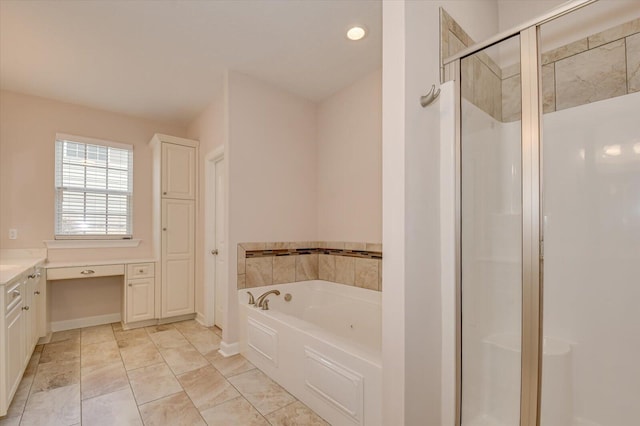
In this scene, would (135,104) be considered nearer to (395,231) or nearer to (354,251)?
(354,251)

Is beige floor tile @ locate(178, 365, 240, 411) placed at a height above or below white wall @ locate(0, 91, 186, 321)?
below

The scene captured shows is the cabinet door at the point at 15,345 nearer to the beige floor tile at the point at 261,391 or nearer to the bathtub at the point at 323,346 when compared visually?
the beige floor tile at the point at 261,391

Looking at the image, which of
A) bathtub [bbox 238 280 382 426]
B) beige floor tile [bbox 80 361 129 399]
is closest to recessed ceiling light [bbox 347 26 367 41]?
bathtub [bbox 238 280 382 426]

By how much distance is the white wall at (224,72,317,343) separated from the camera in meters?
2.91

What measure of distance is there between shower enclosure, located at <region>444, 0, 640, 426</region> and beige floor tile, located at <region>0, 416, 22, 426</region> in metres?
2.51

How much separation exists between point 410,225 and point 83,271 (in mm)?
3569

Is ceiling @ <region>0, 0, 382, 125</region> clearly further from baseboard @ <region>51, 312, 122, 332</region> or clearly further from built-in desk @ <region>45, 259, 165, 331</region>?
baseboard @ <region>51, 312, 122, 332</region>

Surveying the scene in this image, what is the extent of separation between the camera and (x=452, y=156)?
152 cm

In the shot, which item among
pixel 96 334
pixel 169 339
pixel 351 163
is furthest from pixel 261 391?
pixel 96 334

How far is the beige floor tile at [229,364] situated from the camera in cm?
250

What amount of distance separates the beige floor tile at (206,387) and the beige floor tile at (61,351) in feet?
4.10

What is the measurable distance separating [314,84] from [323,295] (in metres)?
2.20

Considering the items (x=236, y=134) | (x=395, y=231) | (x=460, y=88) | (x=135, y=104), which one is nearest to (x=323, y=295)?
(x=236, y=134)

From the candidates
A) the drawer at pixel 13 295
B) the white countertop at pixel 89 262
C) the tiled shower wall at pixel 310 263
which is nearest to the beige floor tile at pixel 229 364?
the tiled shower wall at pixel 310 263
